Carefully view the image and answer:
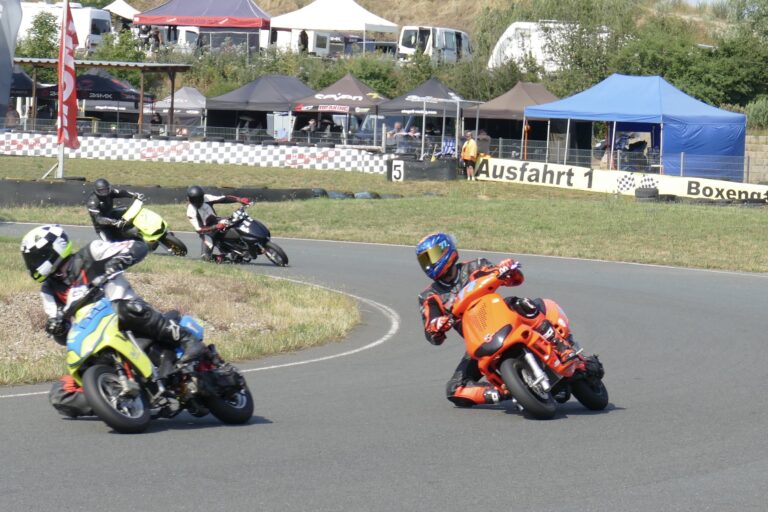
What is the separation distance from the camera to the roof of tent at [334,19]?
194 feet

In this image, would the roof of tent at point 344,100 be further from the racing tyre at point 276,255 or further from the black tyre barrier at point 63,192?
the racing tyre at point 276,255

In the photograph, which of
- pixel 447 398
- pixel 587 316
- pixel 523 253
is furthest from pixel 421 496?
pixel 523 253

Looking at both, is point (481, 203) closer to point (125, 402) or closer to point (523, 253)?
point (523, 253)

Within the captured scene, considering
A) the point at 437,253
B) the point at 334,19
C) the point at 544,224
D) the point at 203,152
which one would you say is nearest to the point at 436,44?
the point at 334,19

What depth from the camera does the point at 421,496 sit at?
588 centimetres

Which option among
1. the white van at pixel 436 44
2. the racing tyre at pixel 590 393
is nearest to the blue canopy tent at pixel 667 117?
the white van at pixel 436 44

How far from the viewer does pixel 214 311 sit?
42.8 feet

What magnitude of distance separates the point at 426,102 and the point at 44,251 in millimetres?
32504

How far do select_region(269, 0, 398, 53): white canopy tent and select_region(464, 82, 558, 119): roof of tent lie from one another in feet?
59.0

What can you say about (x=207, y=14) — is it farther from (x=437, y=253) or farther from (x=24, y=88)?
(x=437, y=253)

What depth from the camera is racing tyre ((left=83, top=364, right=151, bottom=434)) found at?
7035 millimetres

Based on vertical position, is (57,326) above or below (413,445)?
above

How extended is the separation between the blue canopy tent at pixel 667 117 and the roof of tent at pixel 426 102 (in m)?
3.78

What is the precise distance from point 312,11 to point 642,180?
1271 inches
